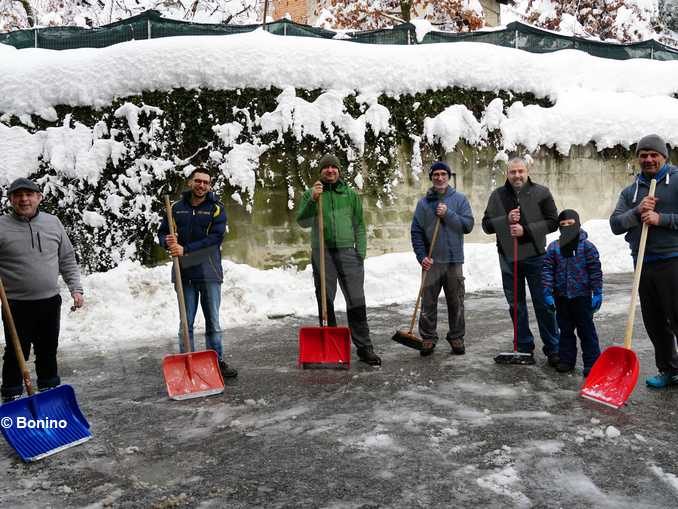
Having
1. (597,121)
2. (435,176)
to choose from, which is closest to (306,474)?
(435,176)

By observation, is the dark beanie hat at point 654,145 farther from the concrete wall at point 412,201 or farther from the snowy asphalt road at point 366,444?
the concrete wall at point 412,201

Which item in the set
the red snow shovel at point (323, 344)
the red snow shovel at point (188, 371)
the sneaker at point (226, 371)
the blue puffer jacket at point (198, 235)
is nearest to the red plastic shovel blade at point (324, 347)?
the red snow shovel at point (323, 344)

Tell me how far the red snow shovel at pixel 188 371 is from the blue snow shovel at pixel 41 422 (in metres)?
0.84

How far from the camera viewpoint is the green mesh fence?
10.6m

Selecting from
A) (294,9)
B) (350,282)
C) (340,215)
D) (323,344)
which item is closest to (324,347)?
(323,344)

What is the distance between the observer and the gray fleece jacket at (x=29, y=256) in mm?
4473

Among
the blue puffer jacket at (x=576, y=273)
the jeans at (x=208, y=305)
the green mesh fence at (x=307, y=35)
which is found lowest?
the jeans at (x=208, y=305)

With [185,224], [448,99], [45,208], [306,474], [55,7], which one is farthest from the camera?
[55,7]

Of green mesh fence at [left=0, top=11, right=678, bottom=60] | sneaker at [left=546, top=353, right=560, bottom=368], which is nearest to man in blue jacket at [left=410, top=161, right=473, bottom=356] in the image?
sneaker at [left=546, top=353, right=560, bottom=368]

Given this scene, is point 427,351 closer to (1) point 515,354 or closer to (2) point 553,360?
(1) point 515,354

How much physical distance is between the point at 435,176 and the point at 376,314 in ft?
9.74

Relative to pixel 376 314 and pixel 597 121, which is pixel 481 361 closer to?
pixel 376 314

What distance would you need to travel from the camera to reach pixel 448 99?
11.1 m

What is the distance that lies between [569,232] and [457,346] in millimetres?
1621
